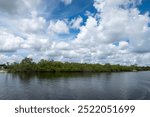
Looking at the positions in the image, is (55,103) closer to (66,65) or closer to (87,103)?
(87,103)

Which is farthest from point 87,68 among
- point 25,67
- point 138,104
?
point 138,104

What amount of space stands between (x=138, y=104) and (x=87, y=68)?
109m

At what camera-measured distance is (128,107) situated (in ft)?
34.0

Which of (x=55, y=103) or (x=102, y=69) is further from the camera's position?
(x=102, y=69)

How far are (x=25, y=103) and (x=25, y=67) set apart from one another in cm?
10991

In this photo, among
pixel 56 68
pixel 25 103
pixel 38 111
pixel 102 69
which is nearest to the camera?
pixel 38 111

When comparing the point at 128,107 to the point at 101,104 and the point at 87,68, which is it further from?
the point at 87,68

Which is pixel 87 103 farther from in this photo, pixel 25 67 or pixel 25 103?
pixel 25 67

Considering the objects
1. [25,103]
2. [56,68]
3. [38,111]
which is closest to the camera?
[38,111]

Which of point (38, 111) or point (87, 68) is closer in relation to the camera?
point (38, 111)

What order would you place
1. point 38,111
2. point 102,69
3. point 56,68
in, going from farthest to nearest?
1. point 102,69
2. point 56,68
3. point 38,111

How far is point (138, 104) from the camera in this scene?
10656 millimetres

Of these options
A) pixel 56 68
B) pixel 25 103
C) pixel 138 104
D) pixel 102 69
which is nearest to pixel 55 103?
pixel 25 103

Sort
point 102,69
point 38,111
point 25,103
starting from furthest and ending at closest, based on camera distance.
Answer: point 102,69
point 25,103
point 38,111
